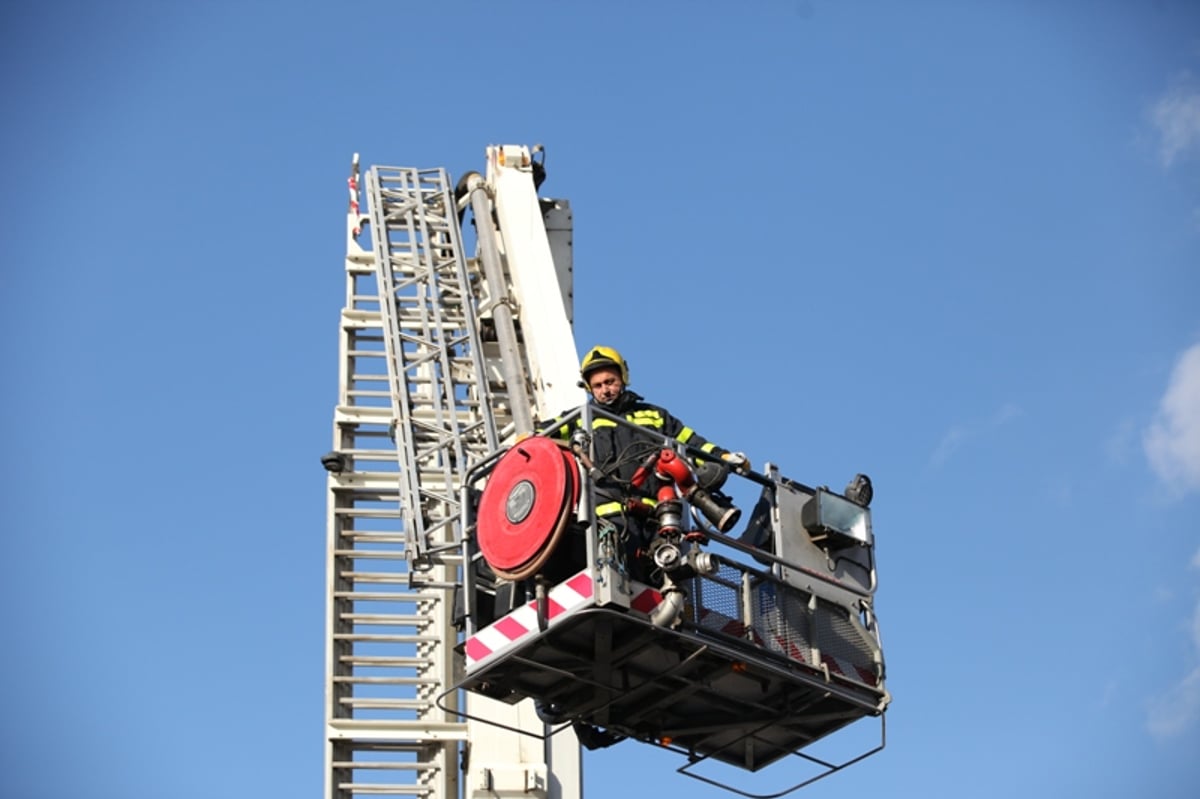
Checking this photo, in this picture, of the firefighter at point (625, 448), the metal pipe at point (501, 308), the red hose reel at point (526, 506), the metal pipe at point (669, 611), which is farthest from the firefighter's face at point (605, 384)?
the metal pipe at point (669, 611)

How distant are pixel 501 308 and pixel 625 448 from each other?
14.1ft

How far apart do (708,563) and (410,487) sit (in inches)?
153

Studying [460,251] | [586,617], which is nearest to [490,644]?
[586,617]

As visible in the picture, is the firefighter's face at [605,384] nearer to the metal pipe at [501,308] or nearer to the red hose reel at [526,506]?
the red hose reel at [526,506]

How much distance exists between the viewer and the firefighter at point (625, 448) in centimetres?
1484

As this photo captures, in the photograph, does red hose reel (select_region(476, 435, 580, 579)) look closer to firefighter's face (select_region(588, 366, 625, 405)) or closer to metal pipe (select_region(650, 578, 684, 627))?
metal pipe (select_region(650, 578, 684, 627))

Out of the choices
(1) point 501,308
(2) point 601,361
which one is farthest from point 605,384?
(1) point 501,308

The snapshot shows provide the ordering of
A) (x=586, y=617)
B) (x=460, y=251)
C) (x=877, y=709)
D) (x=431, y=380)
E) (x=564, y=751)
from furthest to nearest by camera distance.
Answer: (x=460, y=251), (x=431, y=380), (x=564, y=751), (x=877, y=709), (x=586, y=617)

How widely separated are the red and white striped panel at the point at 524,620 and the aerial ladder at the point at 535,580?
15 millimetres

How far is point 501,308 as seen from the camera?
758 inches

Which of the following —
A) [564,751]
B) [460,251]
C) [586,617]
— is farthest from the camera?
[460,251]

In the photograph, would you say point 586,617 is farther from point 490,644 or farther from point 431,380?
point 431,380

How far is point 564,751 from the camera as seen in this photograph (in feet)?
57.5

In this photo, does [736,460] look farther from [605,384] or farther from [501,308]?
[501,308]
